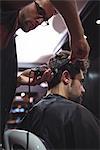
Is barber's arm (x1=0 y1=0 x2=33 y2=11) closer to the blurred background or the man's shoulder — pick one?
the blurred background

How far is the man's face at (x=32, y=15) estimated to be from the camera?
114 cm

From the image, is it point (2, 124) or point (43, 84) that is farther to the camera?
point (43, 84)

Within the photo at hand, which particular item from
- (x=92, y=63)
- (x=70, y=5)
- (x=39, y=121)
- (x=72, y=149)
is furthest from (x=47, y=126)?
(x=70, y=5)

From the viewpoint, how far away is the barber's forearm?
93 cm

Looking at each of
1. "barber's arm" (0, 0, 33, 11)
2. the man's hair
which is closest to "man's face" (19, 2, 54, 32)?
"barber's arm" (0, 0, 33, 11)

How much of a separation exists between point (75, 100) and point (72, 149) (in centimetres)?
27

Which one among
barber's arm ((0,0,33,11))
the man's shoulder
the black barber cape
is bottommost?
the black barber cape

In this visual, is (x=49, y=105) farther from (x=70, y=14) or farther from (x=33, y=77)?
(x=70, y=14)

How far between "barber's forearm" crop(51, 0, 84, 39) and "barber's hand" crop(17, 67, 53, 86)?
0.46 m

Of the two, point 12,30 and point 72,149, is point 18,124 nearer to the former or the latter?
point 72,149

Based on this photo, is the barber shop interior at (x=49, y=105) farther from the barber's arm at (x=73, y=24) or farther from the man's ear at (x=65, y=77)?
the barber's arm at (x=73, y=24)

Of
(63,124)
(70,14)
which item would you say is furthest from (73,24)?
(63,124)

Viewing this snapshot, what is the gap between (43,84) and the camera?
159 cm

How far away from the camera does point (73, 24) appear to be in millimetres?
1032
